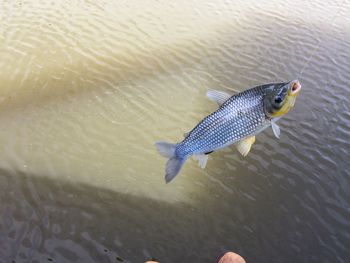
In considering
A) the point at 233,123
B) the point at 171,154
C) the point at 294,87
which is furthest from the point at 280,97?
the point at 171,154

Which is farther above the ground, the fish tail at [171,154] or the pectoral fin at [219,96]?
the pectoral fin at [219,96]

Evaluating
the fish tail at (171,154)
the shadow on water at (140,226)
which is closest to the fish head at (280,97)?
the fish tail at (171,154)

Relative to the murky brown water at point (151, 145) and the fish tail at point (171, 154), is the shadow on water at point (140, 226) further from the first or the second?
the fish tail at point (171, 154)

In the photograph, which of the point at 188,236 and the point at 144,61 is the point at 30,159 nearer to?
the point at 188,236

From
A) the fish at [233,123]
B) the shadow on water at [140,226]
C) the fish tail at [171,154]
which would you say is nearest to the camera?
the fish at [233,123]

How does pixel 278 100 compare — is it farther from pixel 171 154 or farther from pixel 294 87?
pixel 171 154
